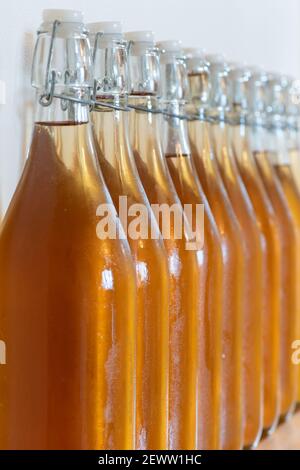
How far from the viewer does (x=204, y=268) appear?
68 centimetres

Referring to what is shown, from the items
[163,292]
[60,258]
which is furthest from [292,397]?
[60,258]

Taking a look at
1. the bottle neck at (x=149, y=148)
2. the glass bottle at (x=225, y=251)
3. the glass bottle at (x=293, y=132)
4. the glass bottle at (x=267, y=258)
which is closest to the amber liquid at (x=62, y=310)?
the bottle neck at (x=149, y=148)

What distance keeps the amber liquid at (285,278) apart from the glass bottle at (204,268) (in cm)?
19

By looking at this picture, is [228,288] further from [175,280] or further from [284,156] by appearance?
[284,156]

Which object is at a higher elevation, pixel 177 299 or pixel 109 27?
pixel 109 27

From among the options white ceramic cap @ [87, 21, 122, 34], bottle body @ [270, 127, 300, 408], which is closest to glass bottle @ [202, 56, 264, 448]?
bottle body @ [270, 127, 300, 408]

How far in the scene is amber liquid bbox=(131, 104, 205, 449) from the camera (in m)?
0.64

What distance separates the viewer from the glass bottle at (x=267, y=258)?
0.85 m

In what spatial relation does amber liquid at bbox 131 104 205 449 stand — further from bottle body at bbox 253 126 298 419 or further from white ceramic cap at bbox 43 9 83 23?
bottle body at bbox 253 126 298 419

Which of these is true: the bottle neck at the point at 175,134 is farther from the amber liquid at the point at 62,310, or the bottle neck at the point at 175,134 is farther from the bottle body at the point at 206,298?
the amber liquid at the point at 62,310

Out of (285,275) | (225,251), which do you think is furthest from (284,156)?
(225,251)

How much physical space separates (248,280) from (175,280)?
17 cm

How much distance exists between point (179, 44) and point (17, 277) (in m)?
0.23

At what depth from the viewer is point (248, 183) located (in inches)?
33.6
